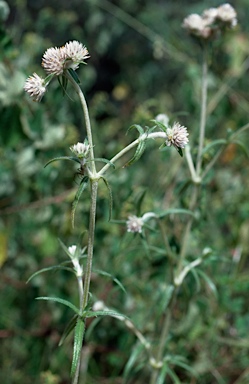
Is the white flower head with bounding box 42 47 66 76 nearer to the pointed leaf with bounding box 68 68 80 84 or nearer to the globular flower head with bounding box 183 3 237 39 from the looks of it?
the pointed leaf with bounding box 68 68 80 84

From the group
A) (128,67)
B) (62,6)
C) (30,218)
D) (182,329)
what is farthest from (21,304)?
(62,6)

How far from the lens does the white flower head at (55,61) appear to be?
0.60 m

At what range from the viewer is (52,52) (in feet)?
1.97

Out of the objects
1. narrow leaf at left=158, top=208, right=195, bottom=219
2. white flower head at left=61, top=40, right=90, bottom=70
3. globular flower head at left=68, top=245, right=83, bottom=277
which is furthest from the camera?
narrow leaf at left=158, top=208, right=195, bottom=219

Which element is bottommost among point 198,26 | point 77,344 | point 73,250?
point 77,344

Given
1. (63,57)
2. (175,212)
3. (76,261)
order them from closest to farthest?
(63,57), (76,261), (175,212)

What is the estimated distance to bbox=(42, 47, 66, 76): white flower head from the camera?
0.60m

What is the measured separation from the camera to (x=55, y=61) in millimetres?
599

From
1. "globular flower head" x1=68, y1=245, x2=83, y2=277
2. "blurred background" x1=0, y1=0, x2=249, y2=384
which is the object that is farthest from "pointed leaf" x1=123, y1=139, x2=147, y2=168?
"blurred background" x1=0, y1=0, x2=249, y2=384

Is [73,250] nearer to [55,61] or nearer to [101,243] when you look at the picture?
[55,61]

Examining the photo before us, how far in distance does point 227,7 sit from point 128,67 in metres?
1.74

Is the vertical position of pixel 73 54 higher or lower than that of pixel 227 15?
lower

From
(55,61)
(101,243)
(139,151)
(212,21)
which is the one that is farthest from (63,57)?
(101,243)

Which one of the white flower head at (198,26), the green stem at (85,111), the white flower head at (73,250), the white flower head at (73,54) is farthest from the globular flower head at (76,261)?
the white flower head at (198,26)
